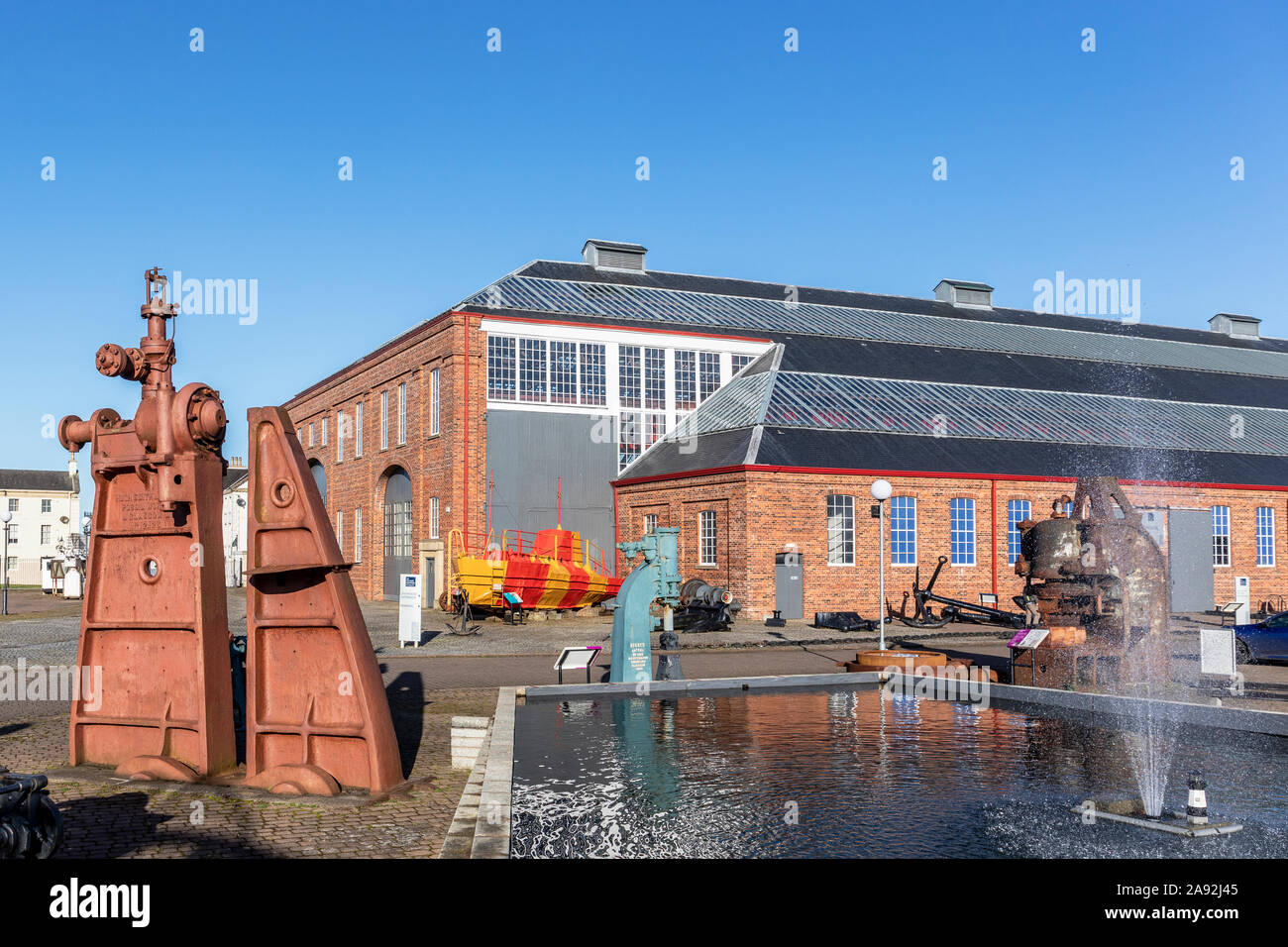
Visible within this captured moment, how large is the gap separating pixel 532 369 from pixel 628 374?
389 centimetres

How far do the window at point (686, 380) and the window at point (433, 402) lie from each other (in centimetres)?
912

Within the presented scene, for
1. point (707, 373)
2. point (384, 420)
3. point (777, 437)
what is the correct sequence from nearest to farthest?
1. point (777, 437)
2. point (707, 373)
3. point (384, 420)

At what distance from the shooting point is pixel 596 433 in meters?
39.8

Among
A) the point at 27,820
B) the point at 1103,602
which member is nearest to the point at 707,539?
the point at 1103,602

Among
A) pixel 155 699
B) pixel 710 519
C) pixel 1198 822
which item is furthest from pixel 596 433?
pixel 1198 822

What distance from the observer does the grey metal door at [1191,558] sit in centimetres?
3681

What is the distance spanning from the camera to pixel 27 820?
237 inches

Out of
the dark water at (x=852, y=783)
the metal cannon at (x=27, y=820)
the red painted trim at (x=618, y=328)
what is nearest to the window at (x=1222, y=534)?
the red painted trim at (x=618, y=328)

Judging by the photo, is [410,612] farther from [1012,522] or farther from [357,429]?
[357,429]

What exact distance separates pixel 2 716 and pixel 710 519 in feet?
75.3

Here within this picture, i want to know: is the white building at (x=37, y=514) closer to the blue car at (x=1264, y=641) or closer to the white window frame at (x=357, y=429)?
the white window frame at (x=357, y=429)

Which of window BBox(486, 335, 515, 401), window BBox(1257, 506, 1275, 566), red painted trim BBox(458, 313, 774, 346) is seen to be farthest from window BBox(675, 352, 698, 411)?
window BBox(1257, 506, 1275, 566)
